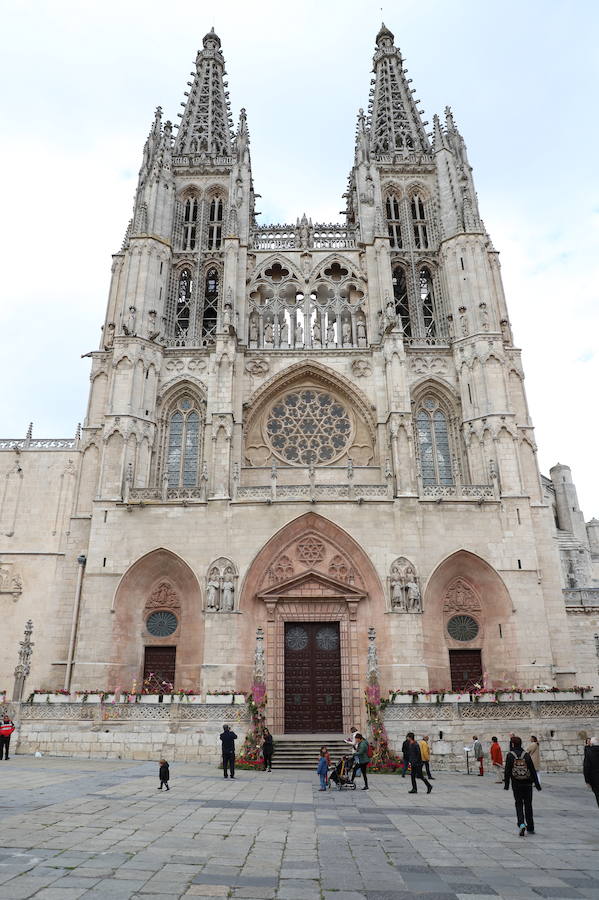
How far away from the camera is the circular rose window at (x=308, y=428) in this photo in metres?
26.4

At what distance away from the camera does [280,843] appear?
721cm

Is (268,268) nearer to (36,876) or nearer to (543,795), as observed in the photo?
(543,795)

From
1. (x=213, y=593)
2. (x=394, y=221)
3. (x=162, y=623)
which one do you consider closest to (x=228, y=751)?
(x=213, y=593)

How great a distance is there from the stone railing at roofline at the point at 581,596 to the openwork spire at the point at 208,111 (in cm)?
2938

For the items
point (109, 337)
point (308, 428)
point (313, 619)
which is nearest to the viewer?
point (313, 619)

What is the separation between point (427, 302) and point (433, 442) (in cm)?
800

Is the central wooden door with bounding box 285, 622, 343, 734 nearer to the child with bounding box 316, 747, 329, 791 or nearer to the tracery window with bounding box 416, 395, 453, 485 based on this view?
the tracery window with bounding box 416, 395, 453, 485

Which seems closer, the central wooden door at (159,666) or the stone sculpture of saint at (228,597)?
the stone sculpture of saint at (228,597)

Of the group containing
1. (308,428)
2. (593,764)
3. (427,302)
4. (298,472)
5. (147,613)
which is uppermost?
(427,302)

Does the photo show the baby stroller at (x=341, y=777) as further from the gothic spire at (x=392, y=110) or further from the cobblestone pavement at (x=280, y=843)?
the gothic spire at (x=392, y=110)

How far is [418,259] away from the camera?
30.2 metres

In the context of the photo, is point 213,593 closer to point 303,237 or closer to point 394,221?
point 303,237

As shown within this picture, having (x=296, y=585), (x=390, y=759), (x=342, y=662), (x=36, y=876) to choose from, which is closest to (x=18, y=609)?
(x=296, y=585)

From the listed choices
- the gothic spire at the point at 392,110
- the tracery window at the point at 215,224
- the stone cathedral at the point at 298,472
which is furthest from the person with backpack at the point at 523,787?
the gothic spire at the point at 392,110
